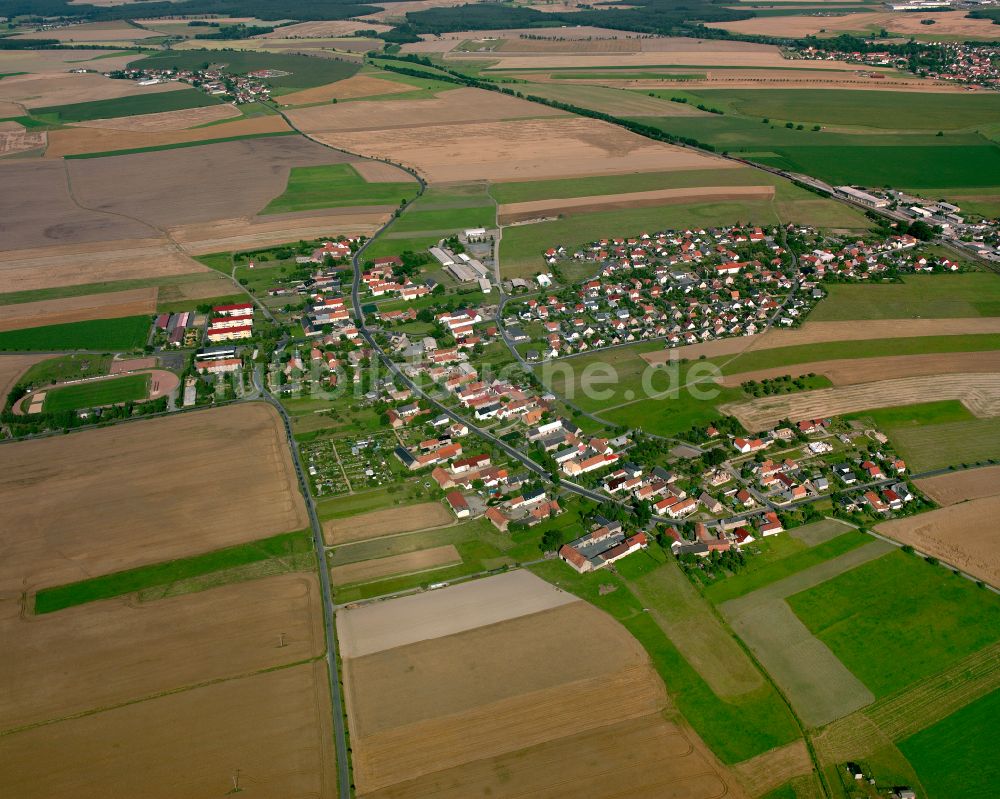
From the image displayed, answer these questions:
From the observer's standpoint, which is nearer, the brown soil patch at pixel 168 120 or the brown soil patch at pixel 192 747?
the brown soil patch at pixel 192 747

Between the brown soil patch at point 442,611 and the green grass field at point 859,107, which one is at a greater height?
the green grass field at point 859,107

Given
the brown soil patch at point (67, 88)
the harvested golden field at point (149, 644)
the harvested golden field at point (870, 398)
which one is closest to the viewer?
the harvested golden field at point (149, 644)

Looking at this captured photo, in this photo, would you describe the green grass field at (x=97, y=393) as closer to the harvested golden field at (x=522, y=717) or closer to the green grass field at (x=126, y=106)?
the harvested golden field at (x=522, y=717)

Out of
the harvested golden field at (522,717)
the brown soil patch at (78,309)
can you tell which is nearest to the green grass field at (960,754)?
the harvested golden field at (522,717)

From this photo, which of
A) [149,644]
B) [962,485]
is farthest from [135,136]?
[962,485]

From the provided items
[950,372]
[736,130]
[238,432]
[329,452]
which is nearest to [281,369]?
[238,432]

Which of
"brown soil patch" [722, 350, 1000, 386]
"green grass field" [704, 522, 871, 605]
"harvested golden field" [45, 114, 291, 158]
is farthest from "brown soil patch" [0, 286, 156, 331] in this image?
"green grass field" [704, 522, 871, 605]
